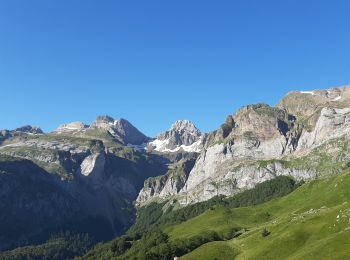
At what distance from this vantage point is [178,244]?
190 meters

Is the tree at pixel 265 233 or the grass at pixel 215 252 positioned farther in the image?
the tree at pixel 265 233

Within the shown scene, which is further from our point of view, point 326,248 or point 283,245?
point 283,245

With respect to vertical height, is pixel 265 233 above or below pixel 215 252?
above

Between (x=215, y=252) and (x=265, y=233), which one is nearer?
(x=265, y=233)

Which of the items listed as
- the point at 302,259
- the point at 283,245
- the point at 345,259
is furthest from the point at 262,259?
the point at 345,259

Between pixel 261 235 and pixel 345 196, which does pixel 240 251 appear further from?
pixel 345 196

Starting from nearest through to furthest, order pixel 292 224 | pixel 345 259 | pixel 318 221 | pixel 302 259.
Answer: pixel 345 259 < pixel 302 259 < pixel 318 221 < pixel 292 224

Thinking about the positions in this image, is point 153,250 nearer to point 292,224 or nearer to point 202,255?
point 202,255

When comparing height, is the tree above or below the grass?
above

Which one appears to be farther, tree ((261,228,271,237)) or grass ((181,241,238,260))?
tree ((261,228,271,237))

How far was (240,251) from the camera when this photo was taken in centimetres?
14500

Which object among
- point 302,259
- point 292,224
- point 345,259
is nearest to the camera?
point 345,259

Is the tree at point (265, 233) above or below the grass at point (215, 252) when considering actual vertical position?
above

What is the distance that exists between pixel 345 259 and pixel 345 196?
109 meters
